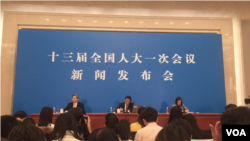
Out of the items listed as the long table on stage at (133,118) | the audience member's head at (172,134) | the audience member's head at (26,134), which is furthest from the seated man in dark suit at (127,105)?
the audience member's head at (172,134)

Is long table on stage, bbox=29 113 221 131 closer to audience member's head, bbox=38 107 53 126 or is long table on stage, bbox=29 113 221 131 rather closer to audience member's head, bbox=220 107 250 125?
audience member's head, bbox=38 107 53 126

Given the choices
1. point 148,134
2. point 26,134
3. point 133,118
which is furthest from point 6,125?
point 133,118

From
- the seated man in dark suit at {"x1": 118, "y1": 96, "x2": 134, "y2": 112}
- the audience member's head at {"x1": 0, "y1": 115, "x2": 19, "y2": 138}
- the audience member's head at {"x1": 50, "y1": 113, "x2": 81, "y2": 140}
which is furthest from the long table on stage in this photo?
the audience member's head at {"x1": 0, "y1": 115, "x2": 19, "y2": 138}

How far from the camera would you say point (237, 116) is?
1076mm

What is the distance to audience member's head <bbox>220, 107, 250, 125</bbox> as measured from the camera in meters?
1.06

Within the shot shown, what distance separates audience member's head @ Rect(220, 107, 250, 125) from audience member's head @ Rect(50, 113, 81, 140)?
1.49 m

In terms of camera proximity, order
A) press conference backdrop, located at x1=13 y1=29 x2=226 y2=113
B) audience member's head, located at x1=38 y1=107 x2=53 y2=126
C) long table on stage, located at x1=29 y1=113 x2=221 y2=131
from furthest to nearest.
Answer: press conference backdrop, located at x1=13 y1=29 x2=226 y2=113 → long table on stage, located at x1=29 y1=113 x2=221 y2=131 → audience member's head, located at x1=38 y1=107 x2=53 y2=126

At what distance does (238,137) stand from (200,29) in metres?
6.43

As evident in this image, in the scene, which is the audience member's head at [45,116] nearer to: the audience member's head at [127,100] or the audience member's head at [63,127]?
the audience member's head at [63,127]

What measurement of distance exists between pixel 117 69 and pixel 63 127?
14.7 feet

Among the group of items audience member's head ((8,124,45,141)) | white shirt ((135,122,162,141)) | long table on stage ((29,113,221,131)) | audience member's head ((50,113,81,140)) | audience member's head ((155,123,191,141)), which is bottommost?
long table on stage ((29,113,221,131))

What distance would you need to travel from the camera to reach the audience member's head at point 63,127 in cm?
216

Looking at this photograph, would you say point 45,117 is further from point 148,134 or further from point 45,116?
point 148,134

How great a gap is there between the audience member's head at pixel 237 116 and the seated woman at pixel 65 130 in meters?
1.45
